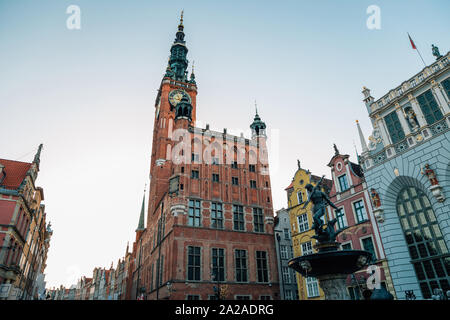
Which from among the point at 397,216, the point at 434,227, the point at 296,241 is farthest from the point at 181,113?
the point at 434,227

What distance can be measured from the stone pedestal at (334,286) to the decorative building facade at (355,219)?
10.9m

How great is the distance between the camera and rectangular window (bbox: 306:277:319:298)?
2731cm

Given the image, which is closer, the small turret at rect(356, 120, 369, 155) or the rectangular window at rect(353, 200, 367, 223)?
the rectangular window at rect(353, 200, 367, 223)

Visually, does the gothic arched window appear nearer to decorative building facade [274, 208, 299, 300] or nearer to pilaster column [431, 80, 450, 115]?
pilaster column [431, 80, 450, 115]

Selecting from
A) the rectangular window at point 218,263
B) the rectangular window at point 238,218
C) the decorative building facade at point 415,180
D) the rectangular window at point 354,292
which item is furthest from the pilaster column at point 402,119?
the rectangular window at point 218,263

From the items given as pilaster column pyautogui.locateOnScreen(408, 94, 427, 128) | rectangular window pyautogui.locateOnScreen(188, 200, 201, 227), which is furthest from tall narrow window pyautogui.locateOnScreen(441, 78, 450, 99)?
rectangular window pyautogui.locateOnScreen(188, 200, 201, 227)

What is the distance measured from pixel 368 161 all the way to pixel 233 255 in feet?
54.6

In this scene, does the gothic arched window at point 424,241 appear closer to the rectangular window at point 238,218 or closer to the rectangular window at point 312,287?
the rectangular window at point 312,287

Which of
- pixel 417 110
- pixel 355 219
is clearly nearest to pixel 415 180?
pixel 417 110

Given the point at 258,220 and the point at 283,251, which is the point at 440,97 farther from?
the point at 283,251

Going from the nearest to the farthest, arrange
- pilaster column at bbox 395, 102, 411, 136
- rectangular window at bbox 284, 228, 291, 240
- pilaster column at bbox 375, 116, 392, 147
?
pilaster column at bbox 395, 102, 411, 136, pilaster column at bbox 375, 116, 392, 147, rectangular window at bbox 284, 228, 291, 240

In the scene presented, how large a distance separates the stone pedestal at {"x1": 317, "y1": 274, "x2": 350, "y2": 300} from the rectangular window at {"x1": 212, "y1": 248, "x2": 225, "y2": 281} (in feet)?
59.8

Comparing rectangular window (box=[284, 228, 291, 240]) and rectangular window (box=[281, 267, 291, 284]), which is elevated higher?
rectangular window (box=[284, 228, 291, 240])

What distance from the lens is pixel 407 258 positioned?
21234mm
